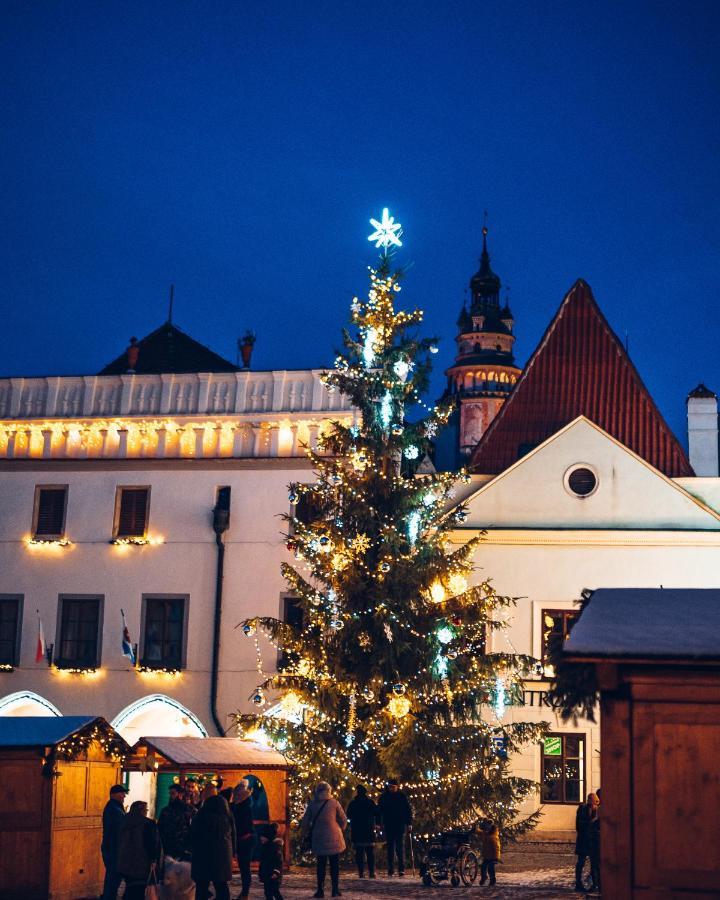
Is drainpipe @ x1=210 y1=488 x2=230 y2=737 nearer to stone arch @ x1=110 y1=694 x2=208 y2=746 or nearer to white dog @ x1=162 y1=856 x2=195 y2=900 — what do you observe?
stone arch @ x1=110 y1=694 x2=208 y2=746

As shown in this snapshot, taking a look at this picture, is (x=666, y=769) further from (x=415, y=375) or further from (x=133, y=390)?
(x=133, y=390)

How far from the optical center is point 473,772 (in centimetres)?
2464

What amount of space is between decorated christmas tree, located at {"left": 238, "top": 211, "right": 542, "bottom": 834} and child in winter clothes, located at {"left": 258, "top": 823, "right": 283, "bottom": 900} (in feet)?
18.1

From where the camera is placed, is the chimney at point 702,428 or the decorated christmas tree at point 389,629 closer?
the decorated christmas tree at point 389,629

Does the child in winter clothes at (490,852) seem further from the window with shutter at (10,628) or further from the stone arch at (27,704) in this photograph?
the window with shutter at (10,628)

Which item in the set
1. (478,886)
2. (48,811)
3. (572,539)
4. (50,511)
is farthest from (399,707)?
(50,511)

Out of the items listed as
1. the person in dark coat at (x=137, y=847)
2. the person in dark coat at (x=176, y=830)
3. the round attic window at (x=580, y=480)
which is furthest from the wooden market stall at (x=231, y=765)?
the round attic window at (x=580, y=480)

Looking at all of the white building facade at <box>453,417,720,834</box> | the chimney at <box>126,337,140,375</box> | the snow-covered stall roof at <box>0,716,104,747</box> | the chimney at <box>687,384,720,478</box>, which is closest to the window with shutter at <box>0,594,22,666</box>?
the chimney at <box>126,337,140,375</box>

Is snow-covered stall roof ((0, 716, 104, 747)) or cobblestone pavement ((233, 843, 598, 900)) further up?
snow-covered stall roof ((0, 716, 104, 747))

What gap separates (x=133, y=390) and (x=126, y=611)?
562 centimetres

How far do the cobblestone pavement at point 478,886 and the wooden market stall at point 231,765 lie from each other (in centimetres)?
115

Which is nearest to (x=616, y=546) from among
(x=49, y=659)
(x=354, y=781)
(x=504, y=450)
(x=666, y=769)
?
(x=504, y=450)

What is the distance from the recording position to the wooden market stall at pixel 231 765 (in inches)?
920

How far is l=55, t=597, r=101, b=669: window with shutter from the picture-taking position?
34.7 metres
